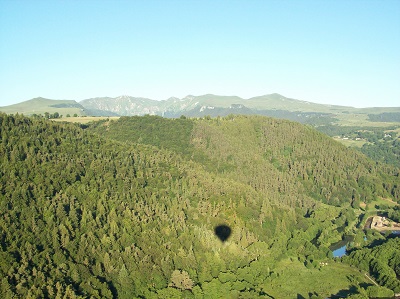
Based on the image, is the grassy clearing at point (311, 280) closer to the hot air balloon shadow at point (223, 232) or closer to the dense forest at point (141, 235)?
the dense forest at point (141, 235)

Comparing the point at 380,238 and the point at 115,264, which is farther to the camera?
the point at 380,238

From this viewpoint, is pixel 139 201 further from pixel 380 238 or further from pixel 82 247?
pixel 380 238

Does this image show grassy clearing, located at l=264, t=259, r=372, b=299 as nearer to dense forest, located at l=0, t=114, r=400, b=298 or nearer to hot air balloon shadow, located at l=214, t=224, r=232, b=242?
dense forest, located at l=0, t=114, r=400, b=298

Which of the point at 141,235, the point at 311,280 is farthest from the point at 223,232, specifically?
the point at 311,280

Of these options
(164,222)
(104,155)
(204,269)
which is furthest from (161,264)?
(104,155)

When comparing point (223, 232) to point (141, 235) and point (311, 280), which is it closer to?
point (141, 235)

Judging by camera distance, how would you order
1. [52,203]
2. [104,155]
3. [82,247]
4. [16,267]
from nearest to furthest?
[16,267], [82,247], [52,203], [104,155]

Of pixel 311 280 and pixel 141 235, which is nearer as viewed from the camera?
pixel 141 235

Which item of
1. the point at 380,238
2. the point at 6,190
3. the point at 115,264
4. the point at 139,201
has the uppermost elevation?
the point at 6,190
